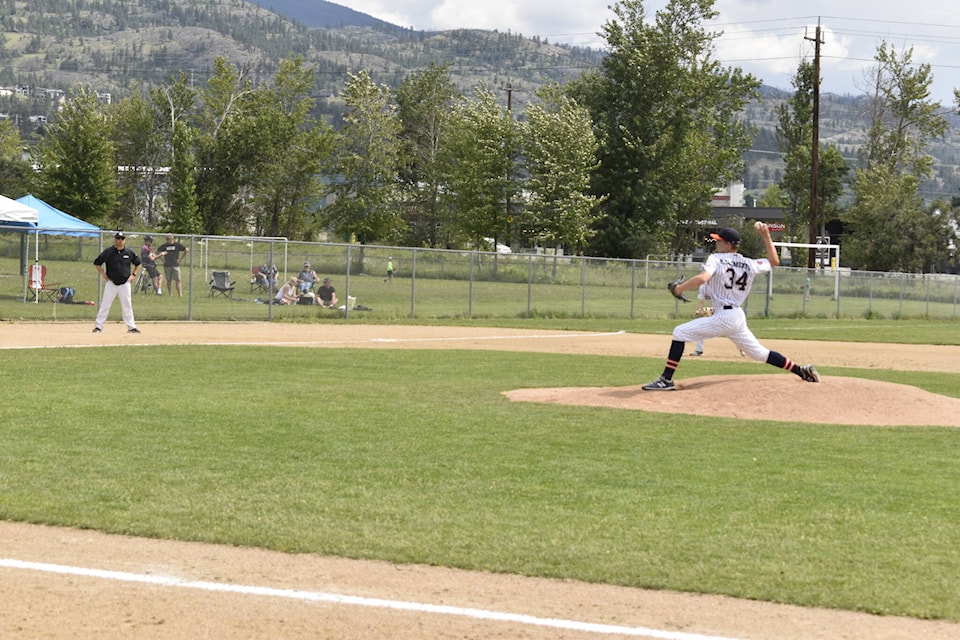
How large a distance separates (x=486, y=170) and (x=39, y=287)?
34.1 metres

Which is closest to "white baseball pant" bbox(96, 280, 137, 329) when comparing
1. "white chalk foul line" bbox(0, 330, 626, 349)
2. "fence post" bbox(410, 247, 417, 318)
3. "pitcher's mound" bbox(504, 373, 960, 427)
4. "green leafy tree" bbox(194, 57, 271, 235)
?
"white chalk foul line" bbox(0, 330, 626, 349)

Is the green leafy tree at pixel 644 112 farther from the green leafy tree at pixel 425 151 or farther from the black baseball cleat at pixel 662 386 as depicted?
the black baseball cleat at pixel 662 386

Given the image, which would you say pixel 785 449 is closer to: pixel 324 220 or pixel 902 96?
pixel 324 220

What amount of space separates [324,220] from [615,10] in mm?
21412

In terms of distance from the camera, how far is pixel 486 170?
60844 millimetres

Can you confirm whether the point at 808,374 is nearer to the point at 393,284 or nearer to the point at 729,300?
the point at 729,300

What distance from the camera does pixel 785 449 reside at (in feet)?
33.6

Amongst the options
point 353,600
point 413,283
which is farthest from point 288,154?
point 353,600

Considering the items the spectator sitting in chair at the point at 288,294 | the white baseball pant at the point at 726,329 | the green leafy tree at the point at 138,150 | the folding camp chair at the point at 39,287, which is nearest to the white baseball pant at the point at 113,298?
the folding camp chair at the point at 39,287

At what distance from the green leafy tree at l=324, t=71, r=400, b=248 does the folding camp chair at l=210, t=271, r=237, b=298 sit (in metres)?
38.8

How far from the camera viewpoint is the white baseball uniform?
13.4m

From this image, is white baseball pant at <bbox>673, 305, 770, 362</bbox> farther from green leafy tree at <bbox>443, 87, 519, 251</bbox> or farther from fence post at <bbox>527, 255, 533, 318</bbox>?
green leafy tree at <bbox>443, 87, 519, 251</bbox>

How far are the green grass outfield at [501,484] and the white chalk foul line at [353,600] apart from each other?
2.46 ft

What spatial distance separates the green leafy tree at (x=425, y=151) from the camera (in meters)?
76.6
